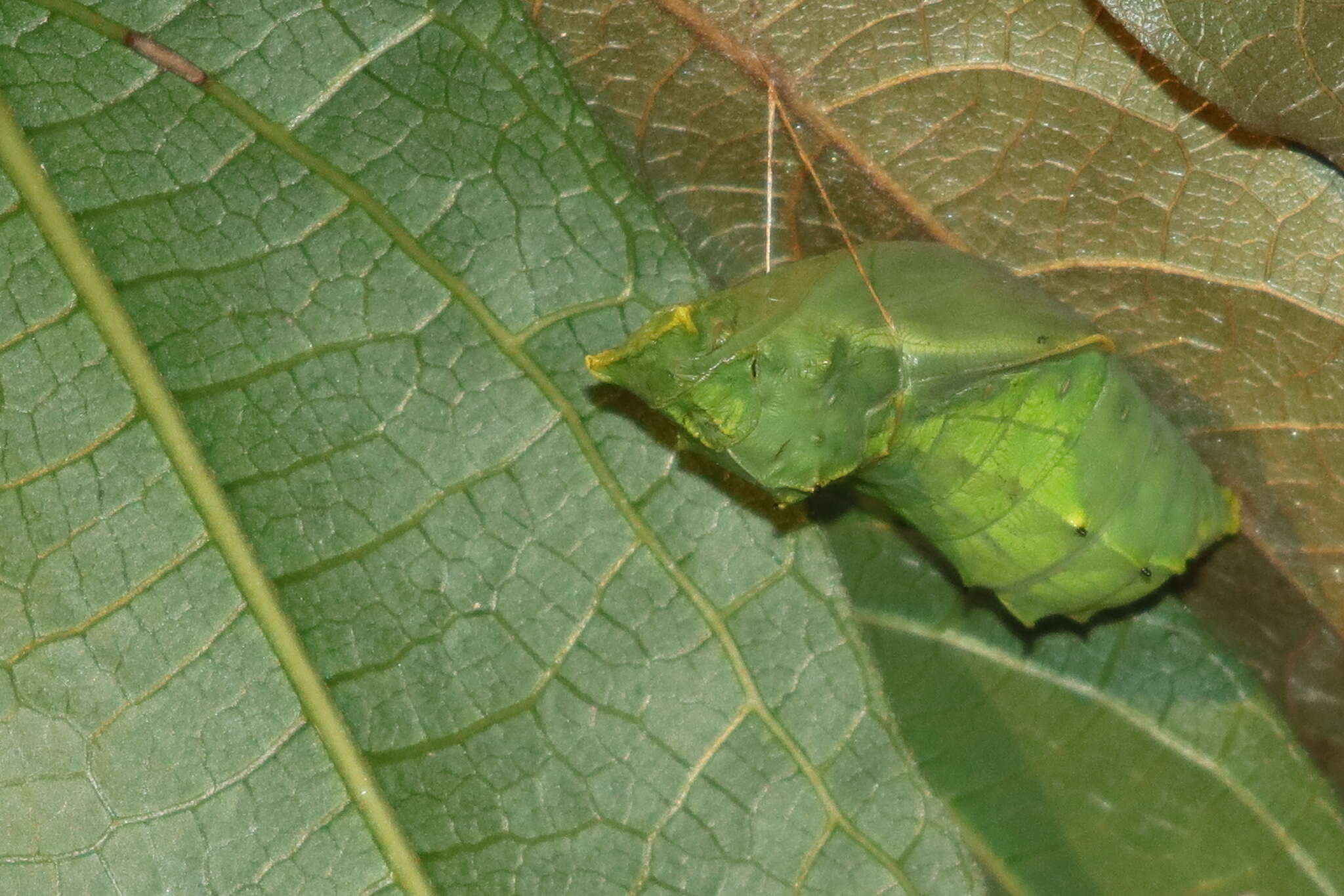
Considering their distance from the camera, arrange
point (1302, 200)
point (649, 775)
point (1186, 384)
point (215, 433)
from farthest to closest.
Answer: point (1186, 384) → point (1302, 200) → point (649, 775) → point (215, 433)

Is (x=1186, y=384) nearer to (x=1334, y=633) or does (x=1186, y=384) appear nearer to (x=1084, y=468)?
(x=1084, y=468)

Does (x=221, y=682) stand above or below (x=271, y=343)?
below

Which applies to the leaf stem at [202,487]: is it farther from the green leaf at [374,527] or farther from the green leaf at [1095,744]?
the green leaf at [1095,744]

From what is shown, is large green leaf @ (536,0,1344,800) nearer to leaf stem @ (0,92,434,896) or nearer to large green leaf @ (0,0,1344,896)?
large green leaf @ (0,0,1344,896)

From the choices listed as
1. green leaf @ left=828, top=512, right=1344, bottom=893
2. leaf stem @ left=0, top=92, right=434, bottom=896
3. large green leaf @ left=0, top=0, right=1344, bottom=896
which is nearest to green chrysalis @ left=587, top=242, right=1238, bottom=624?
large green leaf @ left=0, top=0, right=1344, bottom=896

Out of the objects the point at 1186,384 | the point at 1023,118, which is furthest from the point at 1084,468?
the point at 1023,118

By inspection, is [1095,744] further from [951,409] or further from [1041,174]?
[1041,174]

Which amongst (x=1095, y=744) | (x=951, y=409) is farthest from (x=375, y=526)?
(x=1095, y=744)
